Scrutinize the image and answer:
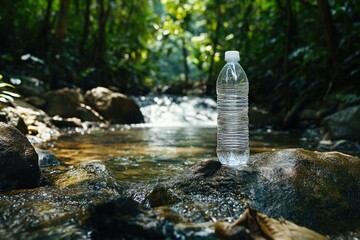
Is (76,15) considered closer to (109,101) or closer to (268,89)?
(109,101)

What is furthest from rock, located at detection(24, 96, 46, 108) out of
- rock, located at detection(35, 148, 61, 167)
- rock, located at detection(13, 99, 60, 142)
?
rock, located at detection(35, 148, 61, 167)

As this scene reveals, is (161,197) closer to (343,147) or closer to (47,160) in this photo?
(47,160)

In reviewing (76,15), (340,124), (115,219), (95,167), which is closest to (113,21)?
(76,15)

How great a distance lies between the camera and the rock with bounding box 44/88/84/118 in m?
10.5

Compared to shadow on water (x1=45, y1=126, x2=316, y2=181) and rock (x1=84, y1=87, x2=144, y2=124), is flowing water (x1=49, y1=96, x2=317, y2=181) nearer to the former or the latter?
shadow on water (x1=45, y1=126, x2=316, y2=181)

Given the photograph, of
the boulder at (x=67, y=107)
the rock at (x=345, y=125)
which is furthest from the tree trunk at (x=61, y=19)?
the rock at (x=345, y=125)

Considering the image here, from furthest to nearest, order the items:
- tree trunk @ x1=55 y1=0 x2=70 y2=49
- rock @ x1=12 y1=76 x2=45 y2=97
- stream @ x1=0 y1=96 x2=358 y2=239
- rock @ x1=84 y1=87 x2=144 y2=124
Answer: tree trunk @ x1=55 y1=0 x2=70 y2=49
rock @ x1=84 y1=87 x2=144 y2=124
rock @ x1=12 y1=76 x2=45 y2=97
stream @ x1=0 y1=96 x2=358 y2=239

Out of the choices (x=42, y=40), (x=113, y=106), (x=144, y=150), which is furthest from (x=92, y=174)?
(x=42, y=40)

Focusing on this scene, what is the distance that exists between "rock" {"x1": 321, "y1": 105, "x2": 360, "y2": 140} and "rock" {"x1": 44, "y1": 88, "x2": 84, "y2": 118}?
250 inches

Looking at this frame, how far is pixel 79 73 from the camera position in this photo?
15.0 m

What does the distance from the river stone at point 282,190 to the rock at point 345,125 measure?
411 cm

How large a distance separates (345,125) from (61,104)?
6.83m

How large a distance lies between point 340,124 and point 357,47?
2.94 meters

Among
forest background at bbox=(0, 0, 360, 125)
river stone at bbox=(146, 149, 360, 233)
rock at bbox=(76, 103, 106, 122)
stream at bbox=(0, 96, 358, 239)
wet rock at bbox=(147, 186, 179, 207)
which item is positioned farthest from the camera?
rock at bbox=(76, 103, 106, 122)
